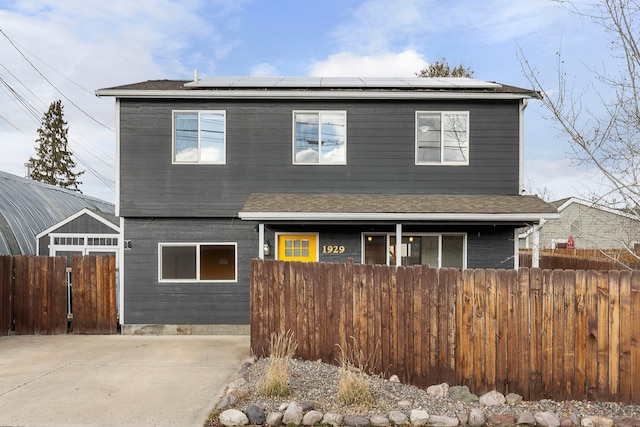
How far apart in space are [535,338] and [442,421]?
5.62 ft

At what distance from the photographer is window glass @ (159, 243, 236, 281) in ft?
33.8

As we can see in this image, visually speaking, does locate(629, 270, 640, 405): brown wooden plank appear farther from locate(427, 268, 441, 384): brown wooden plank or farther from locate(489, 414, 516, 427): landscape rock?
locate(427, 268, 441, 384): brown wooden plank

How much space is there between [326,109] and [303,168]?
1.54m

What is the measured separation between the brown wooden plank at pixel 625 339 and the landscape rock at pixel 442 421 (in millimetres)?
2221

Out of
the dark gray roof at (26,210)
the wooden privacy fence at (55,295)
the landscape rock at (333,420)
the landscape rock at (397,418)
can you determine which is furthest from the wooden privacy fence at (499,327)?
the dark gray roof at (26,210)

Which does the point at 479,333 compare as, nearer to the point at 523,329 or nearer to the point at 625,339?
the point at 523,329

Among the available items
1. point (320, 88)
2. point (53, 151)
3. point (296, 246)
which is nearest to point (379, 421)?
point (296, 246)

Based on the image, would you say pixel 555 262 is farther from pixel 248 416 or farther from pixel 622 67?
pixel 248 416

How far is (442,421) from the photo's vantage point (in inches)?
187

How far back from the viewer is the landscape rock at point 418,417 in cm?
475

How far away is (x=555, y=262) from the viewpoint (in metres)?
14.9

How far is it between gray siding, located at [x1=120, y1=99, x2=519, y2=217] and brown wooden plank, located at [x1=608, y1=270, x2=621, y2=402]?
17.4ft

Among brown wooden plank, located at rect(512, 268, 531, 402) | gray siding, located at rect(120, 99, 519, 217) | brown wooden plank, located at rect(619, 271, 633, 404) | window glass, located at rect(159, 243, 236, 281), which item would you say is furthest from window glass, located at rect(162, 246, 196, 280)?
brown wooden plank, located at rect(619, 271, 633, 404)

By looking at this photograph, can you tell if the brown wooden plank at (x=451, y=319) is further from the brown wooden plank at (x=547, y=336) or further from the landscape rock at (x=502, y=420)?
the brown wooden plank at (x=547, y=336)
